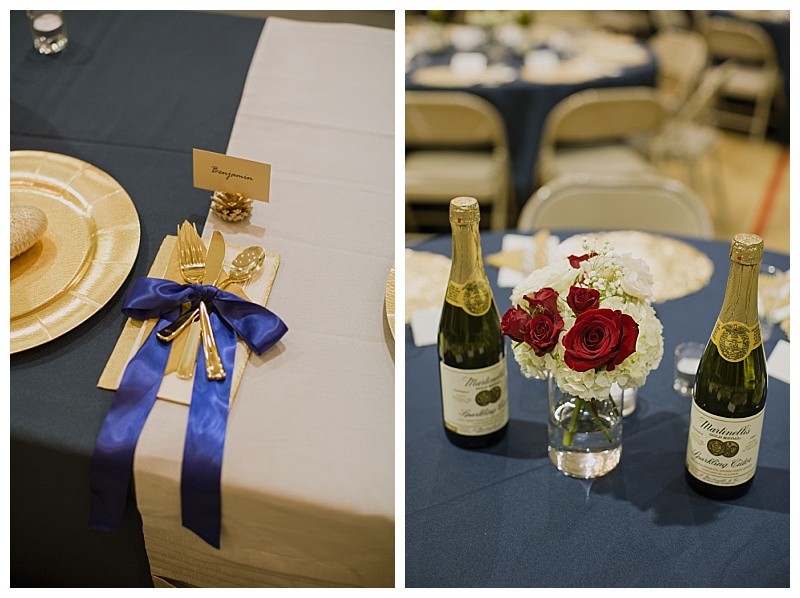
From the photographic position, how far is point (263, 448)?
852 mm

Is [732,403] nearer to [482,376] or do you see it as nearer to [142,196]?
[482,376]

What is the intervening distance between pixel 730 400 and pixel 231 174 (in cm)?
70

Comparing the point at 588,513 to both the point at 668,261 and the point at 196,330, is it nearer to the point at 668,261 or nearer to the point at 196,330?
the point at 196,330

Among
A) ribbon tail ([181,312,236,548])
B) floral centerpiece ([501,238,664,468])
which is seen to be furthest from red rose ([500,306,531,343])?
ribbon tail ([181,312,236,548])

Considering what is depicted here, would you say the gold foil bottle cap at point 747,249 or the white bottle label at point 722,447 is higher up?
the gold foil bottle cap at point 747,249

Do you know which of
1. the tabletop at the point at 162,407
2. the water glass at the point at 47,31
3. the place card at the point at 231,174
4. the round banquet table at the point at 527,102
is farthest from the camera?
the round banquet table at the point at 527,102

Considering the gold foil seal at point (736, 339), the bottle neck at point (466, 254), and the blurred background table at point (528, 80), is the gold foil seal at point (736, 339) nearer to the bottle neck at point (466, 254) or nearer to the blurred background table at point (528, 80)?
the bottle neck at point (466, 254)

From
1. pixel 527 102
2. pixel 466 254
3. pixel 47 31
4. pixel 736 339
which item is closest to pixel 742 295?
pixel 736 339

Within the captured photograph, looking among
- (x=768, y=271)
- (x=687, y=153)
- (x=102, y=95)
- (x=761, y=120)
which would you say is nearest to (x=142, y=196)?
(x=102, y=95)

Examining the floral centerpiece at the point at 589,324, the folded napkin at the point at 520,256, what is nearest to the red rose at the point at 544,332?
the floral centerpiece at the point at 589,324

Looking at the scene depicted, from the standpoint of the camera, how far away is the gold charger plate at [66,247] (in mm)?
965

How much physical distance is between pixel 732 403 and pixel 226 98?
3.20ft

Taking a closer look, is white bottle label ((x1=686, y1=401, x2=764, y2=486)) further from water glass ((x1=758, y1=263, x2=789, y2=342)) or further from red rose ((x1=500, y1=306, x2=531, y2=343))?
water glass ((x1=758, y1=263, x2=789, y2=342))
